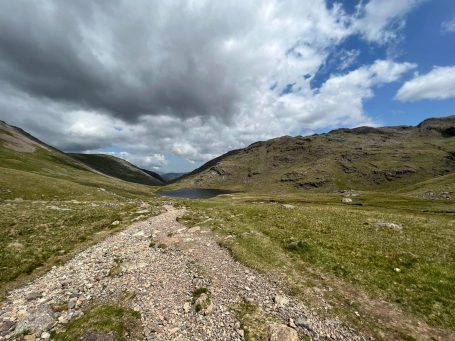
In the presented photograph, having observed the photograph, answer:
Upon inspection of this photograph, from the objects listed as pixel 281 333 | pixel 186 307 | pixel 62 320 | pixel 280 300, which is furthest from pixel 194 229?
pixel 281 333

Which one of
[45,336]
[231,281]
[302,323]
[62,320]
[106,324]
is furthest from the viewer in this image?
[231,281]

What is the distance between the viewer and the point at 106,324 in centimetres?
1234

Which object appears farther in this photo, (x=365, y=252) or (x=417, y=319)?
(x=365, y=252)

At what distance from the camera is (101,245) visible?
2612cm

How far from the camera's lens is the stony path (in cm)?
1242

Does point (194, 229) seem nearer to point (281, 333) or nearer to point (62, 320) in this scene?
point (62, 320)

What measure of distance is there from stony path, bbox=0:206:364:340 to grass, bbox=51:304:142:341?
507 millimetres

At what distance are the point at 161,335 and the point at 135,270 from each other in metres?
8.10

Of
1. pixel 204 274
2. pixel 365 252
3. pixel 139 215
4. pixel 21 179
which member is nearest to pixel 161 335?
pixel 204 274

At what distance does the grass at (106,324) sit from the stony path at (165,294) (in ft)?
1.66

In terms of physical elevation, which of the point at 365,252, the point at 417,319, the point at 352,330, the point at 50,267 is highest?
the point at 365,252

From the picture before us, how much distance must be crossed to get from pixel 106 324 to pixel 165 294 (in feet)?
12.1

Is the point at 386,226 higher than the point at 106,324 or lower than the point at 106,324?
higher

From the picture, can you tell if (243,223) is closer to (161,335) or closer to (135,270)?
(135,270)
